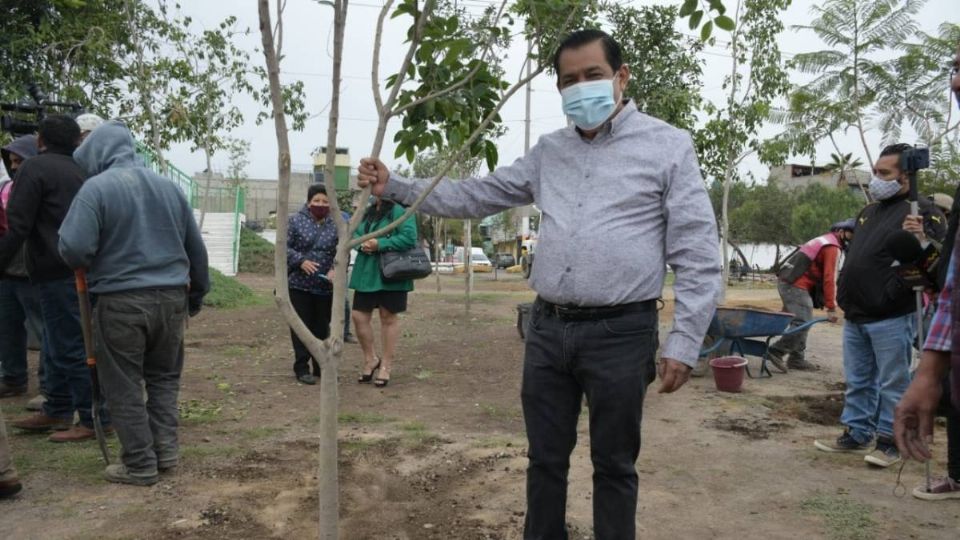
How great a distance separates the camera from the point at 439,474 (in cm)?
427

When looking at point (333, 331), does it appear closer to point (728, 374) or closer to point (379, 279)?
point (379, 279)

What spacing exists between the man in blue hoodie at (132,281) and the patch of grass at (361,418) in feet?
4.63

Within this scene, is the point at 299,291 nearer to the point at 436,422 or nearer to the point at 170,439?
the point at 436,422

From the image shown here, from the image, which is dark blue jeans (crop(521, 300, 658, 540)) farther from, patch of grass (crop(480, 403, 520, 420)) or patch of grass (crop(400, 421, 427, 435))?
patch of grass (crop(480, 403, 520, 420))

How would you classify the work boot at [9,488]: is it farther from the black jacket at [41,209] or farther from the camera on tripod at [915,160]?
the camera on tripod at [915,160]

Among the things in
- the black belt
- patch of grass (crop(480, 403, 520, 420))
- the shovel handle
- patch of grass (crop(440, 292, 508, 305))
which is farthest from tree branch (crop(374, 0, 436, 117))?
patch of grass (crop(440, 292, 508, 305))

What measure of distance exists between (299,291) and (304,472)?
267 centimetres

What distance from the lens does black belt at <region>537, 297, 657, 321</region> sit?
2.66m

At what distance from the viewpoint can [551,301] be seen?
2.77 metres

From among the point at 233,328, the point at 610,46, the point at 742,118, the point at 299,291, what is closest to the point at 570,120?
the point at 610,46

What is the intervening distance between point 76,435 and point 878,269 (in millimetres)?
5005

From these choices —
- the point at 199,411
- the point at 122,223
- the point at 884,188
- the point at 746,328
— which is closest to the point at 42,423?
the point at 199,411

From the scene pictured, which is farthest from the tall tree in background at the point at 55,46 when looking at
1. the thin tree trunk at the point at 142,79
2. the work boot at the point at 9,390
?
the work boot at the point at 9,390

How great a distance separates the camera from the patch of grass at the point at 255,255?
2627 cm
